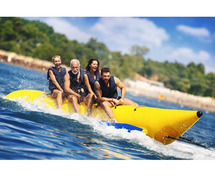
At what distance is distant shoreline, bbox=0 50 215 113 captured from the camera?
53.3 ft

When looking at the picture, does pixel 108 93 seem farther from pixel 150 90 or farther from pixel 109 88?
pixel 150 90

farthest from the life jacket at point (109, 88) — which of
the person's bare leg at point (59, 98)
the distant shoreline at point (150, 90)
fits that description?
the distant shoreline at point (150, 90)

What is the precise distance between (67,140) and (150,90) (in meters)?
25.0

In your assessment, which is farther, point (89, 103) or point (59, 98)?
point (59, 98)

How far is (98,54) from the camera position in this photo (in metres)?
26.3

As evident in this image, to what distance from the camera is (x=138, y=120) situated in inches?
147

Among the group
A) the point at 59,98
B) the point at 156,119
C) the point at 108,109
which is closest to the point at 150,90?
the point at 59,98

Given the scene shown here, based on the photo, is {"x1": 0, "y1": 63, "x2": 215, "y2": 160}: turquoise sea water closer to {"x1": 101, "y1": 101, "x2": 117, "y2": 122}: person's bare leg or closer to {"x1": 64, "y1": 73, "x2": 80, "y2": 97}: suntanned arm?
{"x1": 101, "y1": 101, "x2": 117, "y2": 122}: person's bare leg

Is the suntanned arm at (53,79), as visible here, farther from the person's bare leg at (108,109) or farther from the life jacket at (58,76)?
the person's bare leg at (108,109)

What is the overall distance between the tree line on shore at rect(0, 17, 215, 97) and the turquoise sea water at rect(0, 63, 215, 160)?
9198 mm

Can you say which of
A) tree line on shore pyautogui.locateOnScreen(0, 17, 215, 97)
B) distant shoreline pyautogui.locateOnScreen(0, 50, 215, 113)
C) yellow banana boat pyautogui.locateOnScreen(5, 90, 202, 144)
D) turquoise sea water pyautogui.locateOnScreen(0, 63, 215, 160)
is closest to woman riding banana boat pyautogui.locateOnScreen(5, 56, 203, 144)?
yellow banana boat pyautogui.locateOnScreen(5, 90, 202, 144)

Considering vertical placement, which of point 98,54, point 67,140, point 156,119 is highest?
point 98,54
